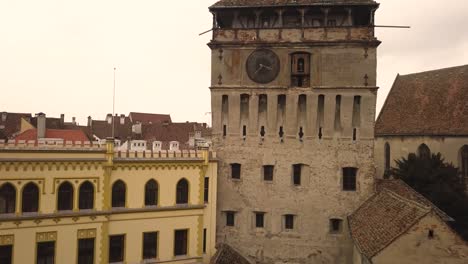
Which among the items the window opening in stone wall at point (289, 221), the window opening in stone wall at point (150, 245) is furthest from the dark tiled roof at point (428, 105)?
the window opening in stone wall at point (150, 245)

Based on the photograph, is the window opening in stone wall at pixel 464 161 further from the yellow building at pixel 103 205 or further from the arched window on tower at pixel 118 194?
the arched window on tower at pixel 118 194

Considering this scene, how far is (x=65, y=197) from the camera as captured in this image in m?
26.4

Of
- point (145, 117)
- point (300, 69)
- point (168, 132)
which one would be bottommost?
point (168, 132)

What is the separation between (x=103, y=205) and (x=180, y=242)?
5908 mm

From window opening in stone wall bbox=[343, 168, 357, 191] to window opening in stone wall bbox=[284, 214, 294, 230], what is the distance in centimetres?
417

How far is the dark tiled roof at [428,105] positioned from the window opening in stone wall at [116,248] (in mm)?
28475

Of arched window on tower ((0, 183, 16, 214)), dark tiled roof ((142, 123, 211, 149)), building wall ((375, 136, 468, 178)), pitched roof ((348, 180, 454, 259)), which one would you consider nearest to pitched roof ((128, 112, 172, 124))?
dark tiled roof ((142, 123, 211, 149))

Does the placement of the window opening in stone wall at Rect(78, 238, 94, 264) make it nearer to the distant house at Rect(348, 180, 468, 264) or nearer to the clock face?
the clock face

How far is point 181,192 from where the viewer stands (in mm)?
30109

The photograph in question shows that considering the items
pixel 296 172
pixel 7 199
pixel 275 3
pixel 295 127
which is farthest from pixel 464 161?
pixel 7 199

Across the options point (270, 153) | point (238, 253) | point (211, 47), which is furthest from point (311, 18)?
point (238, 253)

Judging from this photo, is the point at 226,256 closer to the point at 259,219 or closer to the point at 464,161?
the point at 259,219

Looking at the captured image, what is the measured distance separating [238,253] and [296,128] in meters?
9.67

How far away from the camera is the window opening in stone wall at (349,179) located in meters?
30.4
